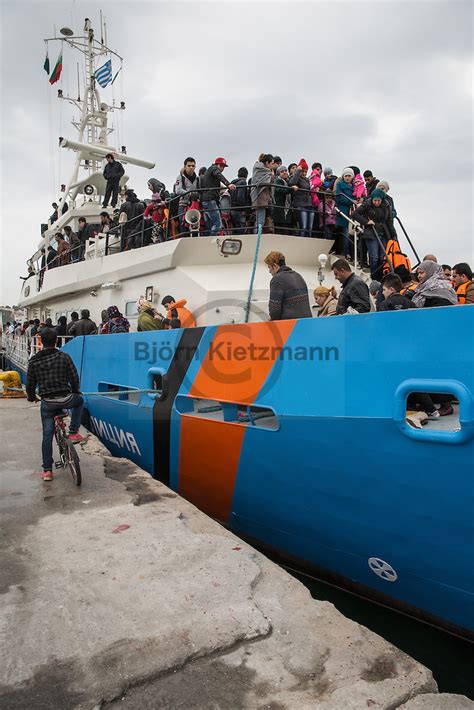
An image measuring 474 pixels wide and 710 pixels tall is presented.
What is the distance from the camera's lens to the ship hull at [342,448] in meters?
2.95

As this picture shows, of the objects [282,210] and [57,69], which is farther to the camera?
[57,69]

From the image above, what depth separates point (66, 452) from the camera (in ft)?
16.9

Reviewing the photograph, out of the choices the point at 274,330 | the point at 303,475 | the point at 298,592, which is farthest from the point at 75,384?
the point at 298,592

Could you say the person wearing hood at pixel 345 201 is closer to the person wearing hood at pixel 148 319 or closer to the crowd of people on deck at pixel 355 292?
the crowd of people on deck at pixel 355 292

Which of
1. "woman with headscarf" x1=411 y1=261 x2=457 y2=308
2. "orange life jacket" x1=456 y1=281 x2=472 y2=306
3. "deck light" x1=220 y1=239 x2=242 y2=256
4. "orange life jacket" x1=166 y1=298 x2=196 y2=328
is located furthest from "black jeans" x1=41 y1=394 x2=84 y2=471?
"orange life jacket" x1=456 y1=281 x2=472 y2=306

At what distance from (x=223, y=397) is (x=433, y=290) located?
75.1 inches

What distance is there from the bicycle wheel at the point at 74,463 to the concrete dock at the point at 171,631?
30.9 inches

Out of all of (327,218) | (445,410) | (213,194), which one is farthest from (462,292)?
(213,194)

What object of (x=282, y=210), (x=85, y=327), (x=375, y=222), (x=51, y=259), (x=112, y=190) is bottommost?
(x=85, y=327)

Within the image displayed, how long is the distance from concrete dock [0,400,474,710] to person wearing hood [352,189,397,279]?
12.7ft

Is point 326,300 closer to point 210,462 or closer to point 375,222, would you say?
point 210,462

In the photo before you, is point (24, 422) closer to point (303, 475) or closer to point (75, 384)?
point (75, 384)

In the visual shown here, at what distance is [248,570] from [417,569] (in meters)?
1.08

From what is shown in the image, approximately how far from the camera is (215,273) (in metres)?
6.57
